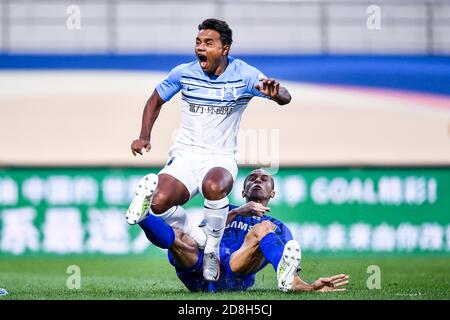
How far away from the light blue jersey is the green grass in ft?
4.25

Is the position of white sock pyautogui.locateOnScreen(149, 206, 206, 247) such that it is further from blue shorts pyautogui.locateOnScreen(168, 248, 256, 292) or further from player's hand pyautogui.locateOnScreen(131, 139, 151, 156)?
player's hand pyautogui.locateOnScreen(131, 139, 151, 156)

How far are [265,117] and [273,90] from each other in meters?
7.60

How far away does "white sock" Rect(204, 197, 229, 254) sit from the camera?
8039mm

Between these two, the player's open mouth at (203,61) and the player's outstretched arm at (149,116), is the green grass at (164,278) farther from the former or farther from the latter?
the player's open mouth at (203,61)

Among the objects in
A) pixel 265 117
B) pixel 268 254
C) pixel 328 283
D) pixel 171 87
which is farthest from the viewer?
pixel 265 117

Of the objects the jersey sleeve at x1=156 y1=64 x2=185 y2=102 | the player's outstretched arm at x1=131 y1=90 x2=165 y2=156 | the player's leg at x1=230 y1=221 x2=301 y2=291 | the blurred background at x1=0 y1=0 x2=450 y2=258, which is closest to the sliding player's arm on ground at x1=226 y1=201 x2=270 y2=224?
the player's leg at x1=230 y1=221 x2=301 y2=291

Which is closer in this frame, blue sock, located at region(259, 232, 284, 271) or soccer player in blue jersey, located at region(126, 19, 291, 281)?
blue sock, located at region(259, 232, 284, 271)

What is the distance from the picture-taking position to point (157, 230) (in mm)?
7688

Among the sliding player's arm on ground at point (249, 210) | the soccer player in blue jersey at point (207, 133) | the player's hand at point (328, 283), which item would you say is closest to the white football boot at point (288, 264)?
the sliding player's arm on ground at point (249, 210)

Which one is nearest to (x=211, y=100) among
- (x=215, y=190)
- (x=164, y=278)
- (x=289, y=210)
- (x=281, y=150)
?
(x=215, y=190)

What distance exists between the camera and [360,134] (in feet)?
51.3

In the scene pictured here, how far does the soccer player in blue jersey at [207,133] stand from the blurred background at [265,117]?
18.9 ft

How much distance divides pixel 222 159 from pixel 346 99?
765 centimetres

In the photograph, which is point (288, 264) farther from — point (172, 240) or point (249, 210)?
point (172, 240)
